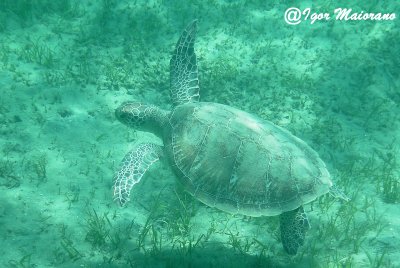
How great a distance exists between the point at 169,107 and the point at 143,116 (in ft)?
3.12

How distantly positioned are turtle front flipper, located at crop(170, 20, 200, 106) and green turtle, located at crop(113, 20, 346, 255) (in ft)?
2.56

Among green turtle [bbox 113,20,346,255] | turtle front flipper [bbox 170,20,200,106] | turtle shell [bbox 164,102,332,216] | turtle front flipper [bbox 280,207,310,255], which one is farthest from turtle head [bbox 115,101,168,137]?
turtle front flipper [bbox 280,207,310,255]

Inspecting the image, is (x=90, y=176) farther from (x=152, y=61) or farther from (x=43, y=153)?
(x=152, y=61)

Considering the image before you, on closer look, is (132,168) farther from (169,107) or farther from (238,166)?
(169,107)

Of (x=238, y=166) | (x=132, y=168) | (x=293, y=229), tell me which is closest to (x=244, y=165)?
(x=238, y=166)

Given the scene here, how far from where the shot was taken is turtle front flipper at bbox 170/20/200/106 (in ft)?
16.5

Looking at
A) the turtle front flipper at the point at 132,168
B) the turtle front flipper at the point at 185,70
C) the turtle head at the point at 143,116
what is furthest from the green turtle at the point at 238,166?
the turtle front flipper at the point at 185,70

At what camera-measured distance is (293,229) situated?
3.39 m

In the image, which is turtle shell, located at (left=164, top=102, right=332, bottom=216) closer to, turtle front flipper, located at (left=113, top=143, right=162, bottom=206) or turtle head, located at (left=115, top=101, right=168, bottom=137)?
turtle front flipper, located at (left=113, top=143, right=162, bottom=206)

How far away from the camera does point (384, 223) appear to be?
3861 millimetres

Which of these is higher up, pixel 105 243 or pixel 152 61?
pixel 152 61

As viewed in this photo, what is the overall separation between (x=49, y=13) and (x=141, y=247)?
595 centimetres

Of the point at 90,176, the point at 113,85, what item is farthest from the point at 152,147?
the point at 113,85

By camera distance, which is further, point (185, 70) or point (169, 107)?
point (169, 107)
